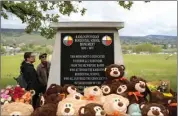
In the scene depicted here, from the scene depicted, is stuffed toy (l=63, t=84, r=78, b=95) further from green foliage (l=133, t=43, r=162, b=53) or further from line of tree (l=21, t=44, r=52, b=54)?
green foliage (l=133, t=43, r=162, b=53)

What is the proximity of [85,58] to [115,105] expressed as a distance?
0.89 metres

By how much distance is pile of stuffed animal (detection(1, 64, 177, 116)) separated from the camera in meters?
3.50

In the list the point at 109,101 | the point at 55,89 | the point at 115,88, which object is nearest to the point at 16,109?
the point at 55,89

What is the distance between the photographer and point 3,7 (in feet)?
17.8

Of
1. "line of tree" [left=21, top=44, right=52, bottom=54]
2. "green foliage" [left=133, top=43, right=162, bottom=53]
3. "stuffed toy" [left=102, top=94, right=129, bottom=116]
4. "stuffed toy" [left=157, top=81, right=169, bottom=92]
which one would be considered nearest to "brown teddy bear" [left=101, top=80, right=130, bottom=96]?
"stuffed toy" [left=102, top=94, right=129, bottom=116]

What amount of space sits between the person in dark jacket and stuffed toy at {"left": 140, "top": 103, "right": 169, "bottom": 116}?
1.47 m

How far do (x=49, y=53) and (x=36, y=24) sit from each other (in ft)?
4.07

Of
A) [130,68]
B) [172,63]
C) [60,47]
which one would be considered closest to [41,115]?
[60,47]

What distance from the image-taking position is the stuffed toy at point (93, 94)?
12.3 ft

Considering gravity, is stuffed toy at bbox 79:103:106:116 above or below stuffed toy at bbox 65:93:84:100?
below

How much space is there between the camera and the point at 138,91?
393cm

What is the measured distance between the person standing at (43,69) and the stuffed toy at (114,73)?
2.91ft

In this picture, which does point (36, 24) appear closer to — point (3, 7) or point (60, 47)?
point (3, 7)

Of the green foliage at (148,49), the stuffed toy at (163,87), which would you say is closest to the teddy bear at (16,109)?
the stuffed toy at (163,87)
